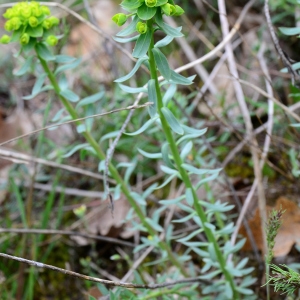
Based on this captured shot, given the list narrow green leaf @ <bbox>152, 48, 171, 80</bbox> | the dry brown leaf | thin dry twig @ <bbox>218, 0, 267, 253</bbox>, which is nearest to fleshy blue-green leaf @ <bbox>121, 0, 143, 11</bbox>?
narrow green leaf @ <bbox>152, 48, 171, 80</bbox>

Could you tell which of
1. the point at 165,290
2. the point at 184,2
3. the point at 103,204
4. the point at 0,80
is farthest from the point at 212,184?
the point at 0,80

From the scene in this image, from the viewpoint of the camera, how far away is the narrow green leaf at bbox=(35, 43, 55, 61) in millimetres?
1542

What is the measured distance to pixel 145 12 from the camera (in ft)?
3.61

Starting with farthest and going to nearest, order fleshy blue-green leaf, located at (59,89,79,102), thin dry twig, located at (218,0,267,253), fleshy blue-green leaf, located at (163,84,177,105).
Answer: thin dry twig, located at (218,0,267,253) → fleshy blue-green leaf, located at (59,89,79,102) → fleshy blue-green leaf, located at (163,84,177,105)

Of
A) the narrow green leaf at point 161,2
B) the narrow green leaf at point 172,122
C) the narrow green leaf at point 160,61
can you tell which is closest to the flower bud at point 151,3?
the narrow green leaf at point 161,2

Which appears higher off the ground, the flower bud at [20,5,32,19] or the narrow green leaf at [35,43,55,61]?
the flower bud at [20,5,32,19]

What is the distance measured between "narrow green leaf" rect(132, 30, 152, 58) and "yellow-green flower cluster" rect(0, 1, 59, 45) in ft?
1.61

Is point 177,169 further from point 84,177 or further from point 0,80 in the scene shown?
point 0,80

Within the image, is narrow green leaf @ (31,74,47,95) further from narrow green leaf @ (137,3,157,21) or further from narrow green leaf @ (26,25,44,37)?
narrow green leaf @ (137,3,157,21)

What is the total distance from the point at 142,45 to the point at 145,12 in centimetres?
8

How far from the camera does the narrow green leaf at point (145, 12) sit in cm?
109

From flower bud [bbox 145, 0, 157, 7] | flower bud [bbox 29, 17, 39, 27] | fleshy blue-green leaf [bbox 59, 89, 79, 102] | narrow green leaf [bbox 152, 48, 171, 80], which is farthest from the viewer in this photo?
fleshy blue-green leaf [bbox 59, 89, 79, 102]

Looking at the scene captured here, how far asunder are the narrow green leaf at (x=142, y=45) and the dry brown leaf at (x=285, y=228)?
3.36ft

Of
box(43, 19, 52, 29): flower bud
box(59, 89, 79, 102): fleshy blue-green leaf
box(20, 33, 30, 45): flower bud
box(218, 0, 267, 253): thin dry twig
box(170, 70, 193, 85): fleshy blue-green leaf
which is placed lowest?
box(218, 0, 267, 253): thin dry twig
